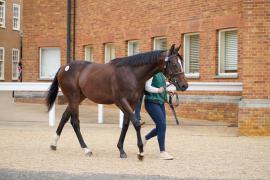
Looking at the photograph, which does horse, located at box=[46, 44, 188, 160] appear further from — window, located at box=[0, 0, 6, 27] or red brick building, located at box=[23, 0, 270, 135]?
window, located at box=[0, 0, 6, 27]

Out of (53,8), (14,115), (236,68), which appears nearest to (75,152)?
(236,68)

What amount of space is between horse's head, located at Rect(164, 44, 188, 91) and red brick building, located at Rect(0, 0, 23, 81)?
120 feet

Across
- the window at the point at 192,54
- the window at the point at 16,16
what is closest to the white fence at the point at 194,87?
the window at the point at 192,54

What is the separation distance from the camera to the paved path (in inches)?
365

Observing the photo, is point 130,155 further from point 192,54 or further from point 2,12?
point 2,12

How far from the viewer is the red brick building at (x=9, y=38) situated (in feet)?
154

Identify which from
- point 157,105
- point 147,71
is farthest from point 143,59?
point 157,105

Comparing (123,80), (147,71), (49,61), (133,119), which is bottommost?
(133,119)

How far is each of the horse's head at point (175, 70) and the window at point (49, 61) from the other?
17.2m

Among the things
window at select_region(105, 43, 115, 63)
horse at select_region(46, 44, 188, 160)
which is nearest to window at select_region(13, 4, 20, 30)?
window at select_region(105, 43, 115, 63)

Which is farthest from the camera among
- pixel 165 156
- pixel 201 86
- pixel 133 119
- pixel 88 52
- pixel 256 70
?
pixel 88 52

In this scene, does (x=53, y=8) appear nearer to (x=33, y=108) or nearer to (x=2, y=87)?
(x=33, y=108)

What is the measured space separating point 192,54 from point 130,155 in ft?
33.0

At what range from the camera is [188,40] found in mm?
21516
